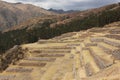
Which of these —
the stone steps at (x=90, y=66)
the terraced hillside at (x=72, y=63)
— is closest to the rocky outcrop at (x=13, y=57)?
the terraced hillside at (x=72, y=63)

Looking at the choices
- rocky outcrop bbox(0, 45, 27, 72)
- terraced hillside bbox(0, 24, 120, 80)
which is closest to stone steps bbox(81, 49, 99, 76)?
terraced hillside bbox(0, 24, 120, 80)

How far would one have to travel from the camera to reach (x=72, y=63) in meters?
36.1

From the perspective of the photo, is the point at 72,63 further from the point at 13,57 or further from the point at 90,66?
Result: the point at 13,57

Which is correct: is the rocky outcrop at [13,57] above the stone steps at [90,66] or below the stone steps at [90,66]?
below

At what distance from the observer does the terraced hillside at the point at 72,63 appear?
78.5 ft

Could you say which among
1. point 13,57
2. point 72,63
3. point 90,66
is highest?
point 90,66

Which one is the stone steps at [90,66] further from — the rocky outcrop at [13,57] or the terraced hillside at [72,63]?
the rocky outcrop at [13,57]

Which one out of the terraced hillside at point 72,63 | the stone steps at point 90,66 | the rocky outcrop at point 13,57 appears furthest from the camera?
the rocky outcrop at point 13,57

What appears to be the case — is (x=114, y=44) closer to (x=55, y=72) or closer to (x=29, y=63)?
(x=55, y=72)

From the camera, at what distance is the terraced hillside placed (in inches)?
942

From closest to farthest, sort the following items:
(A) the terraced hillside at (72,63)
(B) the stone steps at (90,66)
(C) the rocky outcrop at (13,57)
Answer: (A) the terraced hillside at (72,63) → (B) the stone steps at (90,66) → (C) the rocky outcrop at (13,57)

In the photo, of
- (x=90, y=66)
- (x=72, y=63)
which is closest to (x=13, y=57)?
(x=72, y=63)

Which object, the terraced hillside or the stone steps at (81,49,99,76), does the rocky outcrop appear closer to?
the terraced hillside

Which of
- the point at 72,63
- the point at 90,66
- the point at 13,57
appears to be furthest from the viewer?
the point at 13,57
